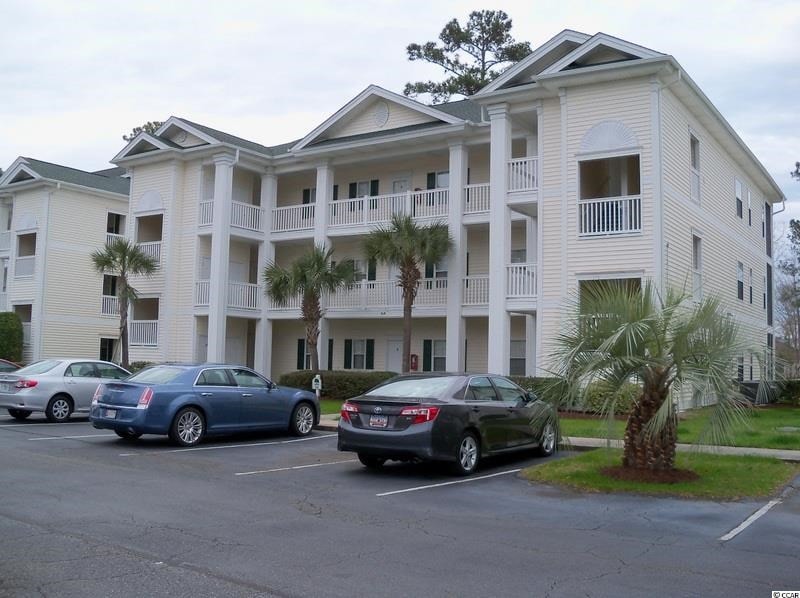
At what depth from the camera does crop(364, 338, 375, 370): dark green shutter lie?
29812 millimetres

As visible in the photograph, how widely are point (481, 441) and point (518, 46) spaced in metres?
37.0

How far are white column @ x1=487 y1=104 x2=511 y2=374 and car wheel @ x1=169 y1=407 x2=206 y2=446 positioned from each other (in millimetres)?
10539

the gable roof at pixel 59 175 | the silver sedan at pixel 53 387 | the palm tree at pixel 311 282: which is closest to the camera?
the silver sedan at pixel 53 387

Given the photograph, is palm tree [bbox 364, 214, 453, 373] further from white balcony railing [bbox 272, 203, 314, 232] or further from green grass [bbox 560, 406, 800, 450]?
green grass [bbox 560, 406, 800, 450]

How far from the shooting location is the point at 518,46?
1757 inches

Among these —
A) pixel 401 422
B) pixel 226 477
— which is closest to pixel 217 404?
pixel 226 477

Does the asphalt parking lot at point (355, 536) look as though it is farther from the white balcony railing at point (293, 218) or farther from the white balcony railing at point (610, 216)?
the white balcony railing at point (293, 218)

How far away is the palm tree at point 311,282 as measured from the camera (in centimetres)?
2628

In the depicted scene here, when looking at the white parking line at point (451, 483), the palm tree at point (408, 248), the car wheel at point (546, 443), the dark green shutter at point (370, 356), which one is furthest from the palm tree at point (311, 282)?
the white parking line at point (451, 483)

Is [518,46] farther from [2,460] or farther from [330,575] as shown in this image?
[330,575]

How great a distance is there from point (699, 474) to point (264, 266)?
22.1 m

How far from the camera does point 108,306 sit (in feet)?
127

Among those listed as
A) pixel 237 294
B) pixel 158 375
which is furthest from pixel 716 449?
pixel 237 294

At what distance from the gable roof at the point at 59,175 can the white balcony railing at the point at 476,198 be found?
20.9 meters
